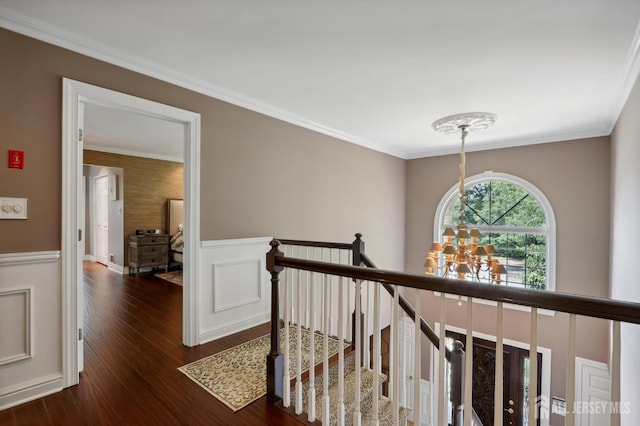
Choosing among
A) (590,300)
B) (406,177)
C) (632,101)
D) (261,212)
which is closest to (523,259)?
(406,177)

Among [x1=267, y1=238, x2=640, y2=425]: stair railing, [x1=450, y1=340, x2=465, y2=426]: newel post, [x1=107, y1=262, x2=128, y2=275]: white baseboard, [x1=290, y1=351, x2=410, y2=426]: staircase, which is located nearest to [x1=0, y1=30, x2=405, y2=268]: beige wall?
[x1=290, y1=351, x2=410, y2=426]: staircase

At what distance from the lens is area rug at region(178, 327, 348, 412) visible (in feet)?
6.66

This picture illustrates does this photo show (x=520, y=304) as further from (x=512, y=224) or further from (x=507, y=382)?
(x=507, y=382)

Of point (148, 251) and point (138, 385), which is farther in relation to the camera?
point (148, 251)

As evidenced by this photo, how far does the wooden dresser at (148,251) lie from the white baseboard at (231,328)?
11.1 ft

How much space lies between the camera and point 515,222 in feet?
16.3

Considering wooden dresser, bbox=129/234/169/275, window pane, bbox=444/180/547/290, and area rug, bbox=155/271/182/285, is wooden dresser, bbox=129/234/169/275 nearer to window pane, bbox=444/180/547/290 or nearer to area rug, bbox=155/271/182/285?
area rug, bbox=155/271/182/285

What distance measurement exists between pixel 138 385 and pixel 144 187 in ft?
15.6

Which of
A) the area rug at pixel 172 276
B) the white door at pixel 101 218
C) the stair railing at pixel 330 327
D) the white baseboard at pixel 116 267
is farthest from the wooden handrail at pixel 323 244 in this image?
the white door at pixel 101 218

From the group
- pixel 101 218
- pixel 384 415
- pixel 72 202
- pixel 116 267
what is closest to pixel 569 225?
pixel 384 415

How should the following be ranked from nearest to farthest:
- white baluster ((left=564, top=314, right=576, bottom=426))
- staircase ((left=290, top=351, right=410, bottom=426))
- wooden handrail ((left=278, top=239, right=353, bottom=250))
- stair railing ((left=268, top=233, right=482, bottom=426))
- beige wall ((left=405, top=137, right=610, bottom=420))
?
white baluster ((left=564, top=314, right=576, bottom=426)), stair railing ((left=268, top=233, right=482, bottom=426)), staircase ((left=290, top=351, right=410, bottom=426)), wooden handrail ((left=278, top=239, right=353, bottom=250)), beige wall ((left=405, top=137, right=610, bottom=420))

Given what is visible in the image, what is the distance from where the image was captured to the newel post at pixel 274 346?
195cm

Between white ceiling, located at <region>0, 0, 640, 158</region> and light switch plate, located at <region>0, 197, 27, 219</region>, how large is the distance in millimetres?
1089

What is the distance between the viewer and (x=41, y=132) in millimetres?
1997
